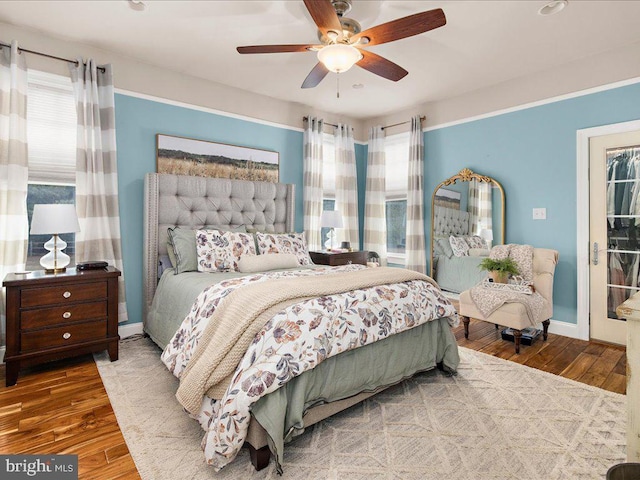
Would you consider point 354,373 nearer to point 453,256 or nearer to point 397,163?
point 453,256

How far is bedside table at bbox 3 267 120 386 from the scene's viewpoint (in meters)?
2.46

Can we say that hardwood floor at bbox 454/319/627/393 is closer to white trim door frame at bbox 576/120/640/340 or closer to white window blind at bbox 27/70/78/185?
white trim door frame at bbox 576/120/640/340

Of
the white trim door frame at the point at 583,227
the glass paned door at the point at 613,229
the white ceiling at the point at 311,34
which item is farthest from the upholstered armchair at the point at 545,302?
the white ceiling at the point at 311,34

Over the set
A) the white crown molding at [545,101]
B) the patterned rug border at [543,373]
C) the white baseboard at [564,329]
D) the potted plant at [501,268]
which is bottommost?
the patterned rug border at [543,373]

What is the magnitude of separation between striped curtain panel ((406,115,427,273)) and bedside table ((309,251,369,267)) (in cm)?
75

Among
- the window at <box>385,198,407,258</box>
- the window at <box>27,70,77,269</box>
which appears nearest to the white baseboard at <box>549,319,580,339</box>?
the window at <box>385,198,407,258</box>

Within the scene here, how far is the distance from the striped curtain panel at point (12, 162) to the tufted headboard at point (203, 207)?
0.92m

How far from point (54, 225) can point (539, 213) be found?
Result: 14.6ft

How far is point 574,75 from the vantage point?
3484 mm

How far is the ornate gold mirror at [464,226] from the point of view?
13.5ft

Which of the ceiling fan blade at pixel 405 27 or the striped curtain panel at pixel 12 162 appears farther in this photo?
the striped curtain panel at pixel 12 162

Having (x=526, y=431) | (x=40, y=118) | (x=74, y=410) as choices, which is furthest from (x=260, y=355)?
(x=40, y=118)

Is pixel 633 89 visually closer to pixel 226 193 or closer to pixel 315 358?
pixel 315 358

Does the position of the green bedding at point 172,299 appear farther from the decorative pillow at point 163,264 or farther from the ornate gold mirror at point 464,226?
the ornate gold mirror at point 464,226
